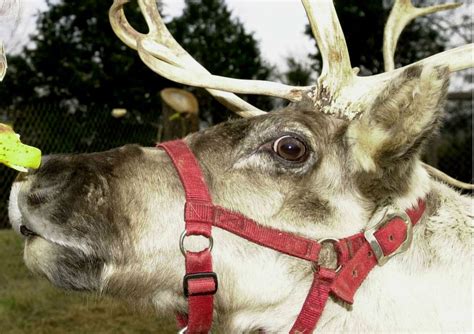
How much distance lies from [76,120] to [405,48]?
1089 centimetres

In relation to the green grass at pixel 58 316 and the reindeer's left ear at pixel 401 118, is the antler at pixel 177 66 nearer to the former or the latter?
the reindeer's left ear at pixel 401 118

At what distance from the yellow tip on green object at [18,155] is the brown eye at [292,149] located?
982 mm

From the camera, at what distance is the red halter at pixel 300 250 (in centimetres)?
233

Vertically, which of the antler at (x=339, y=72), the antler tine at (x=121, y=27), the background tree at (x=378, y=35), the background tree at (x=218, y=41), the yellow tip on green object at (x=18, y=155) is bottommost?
the background tree at (x=218, y=41)

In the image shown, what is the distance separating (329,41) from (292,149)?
2.31 feet

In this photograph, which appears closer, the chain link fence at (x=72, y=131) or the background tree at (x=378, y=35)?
the chain link fence at (x=72, y=131)

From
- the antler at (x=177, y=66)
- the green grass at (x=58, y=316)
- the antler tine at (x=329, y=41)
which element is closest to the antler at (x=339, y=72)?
Answer: the antler tine at (x=329, y=41)

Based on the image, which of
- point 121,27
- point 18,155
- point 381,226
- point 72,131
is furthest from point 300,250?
point 72,131

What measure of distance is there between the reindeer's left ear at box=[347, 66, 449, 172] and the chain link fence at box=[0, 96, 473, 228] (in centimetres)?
774

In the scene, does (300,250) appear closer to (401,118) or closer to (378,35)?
(401,118)

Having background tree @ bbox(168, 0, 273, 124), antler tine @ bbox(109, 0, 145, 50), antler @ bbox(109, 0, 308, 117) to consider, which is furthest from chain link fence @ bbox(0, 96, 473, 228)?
background tree @ bbox(168, 0, 273, 124)

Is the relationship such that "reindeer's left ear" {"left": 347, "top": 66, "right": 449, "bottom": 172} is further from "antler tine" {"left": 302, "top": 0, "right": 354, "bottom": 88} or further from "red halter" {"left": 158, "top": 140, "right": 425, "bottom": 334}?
"antler tine" {"left": 302, "top": 0, "right": 354, "bottom": 88}

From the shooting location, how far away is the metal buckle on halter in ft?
7.72

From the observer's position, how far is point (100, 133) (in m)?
10.4
